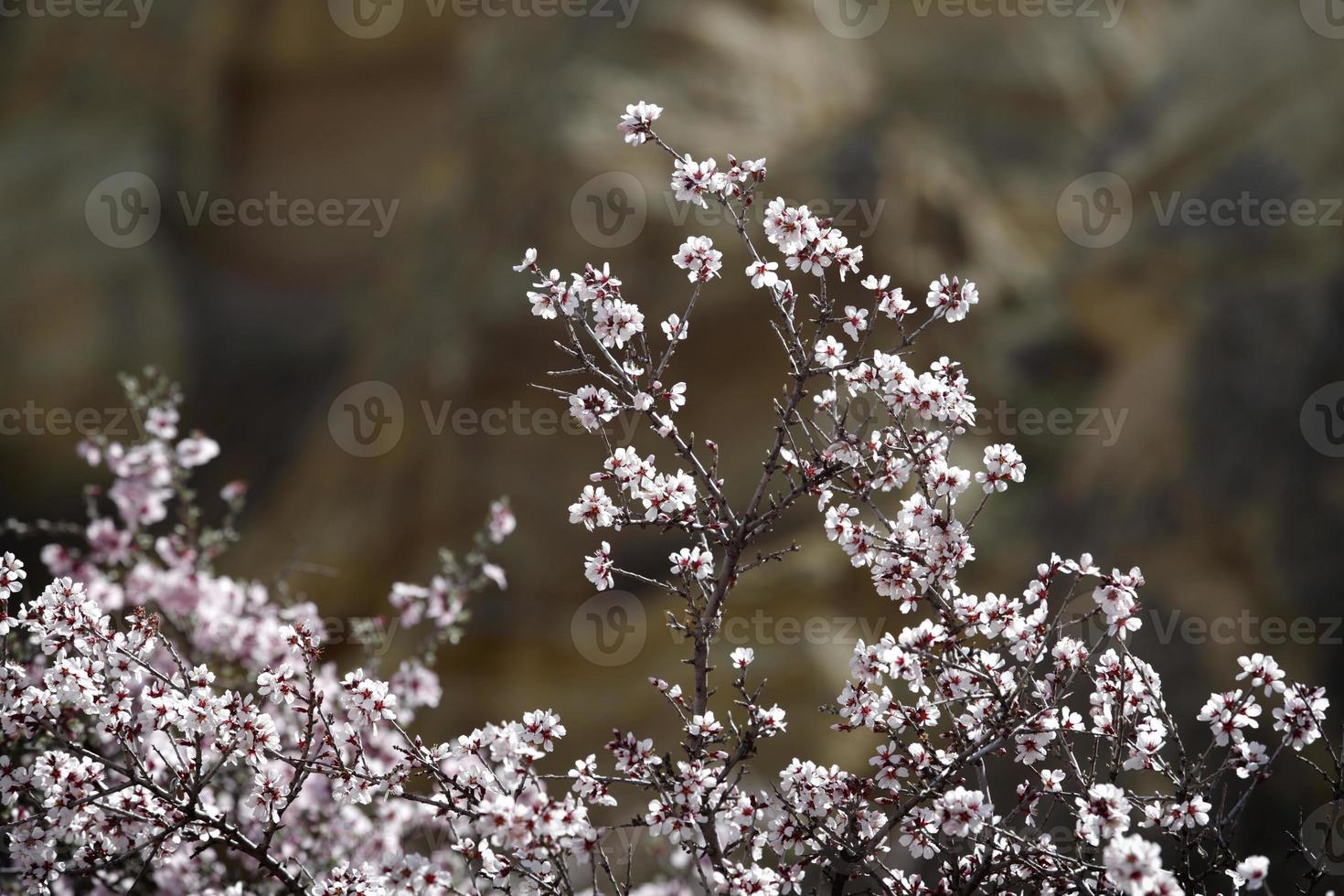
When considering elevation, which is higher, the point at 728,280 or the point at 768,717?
the point at 728,280

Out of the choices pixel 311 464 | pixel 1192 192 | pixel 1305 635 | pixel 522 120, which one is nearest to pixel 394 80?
pixel 522 120

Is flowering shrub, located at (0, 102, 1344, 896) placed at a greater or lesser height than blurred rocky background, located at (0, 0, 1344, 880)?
lesser

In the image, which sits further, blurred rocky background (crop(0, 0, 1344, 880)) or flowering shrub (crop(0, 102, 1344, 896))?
blurred rocky background (crop(0, 0, 1344, 880))

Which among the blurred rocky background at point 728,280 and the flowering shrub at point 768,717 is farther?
the blurred rocky background at point 728,280

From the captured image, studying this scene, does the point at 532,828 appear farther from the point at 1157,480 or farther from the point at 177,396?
the point at 1157,480

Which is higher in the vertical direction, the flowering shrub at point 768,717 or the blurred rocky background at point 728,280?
the blurred rocky background at point 728,280

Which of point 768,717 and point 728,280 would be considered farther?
point 728,280

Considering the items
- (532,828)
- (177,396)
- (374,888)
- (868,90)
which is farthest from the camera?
(868,90)

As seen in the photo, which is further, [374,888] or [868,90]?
[868,90]
